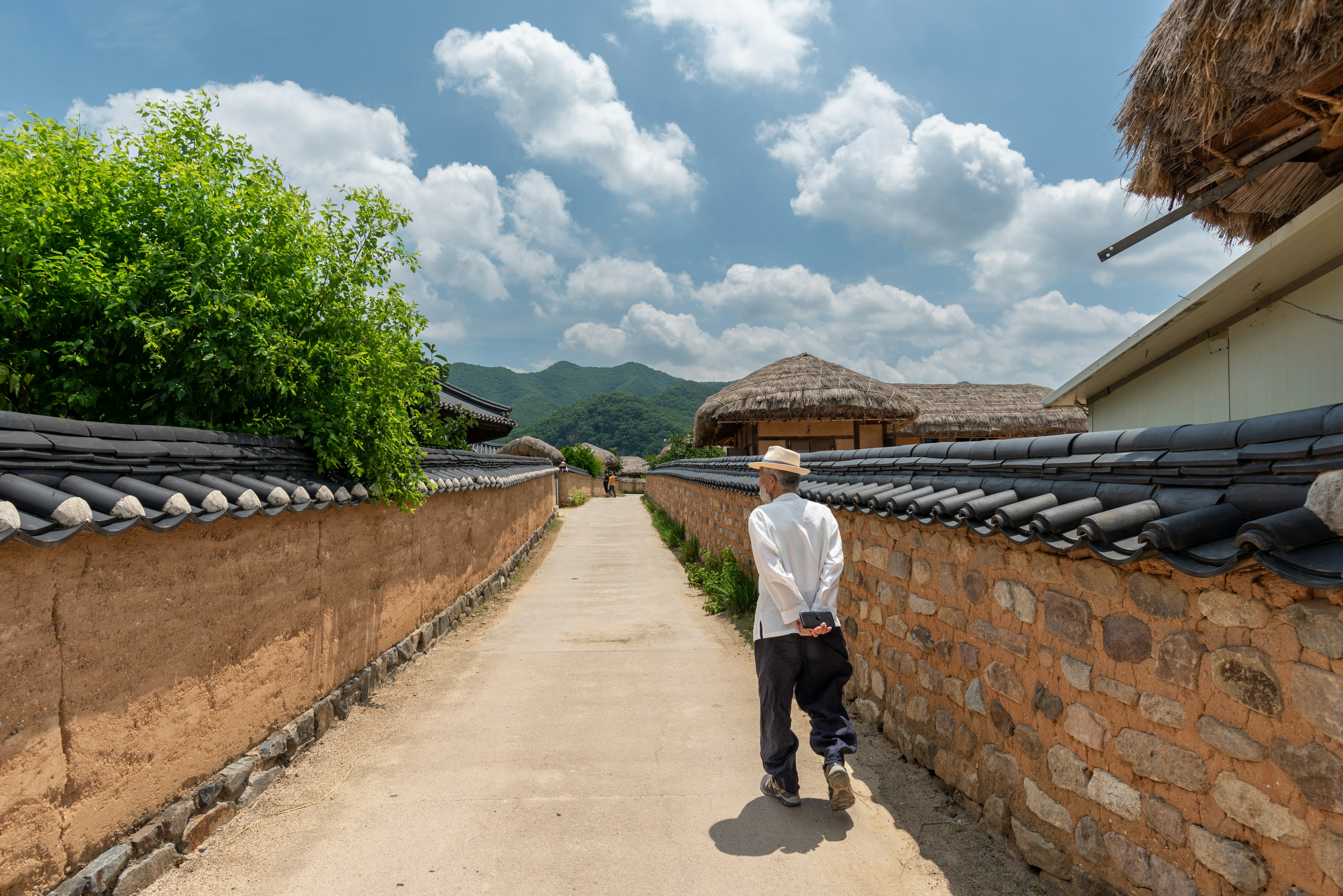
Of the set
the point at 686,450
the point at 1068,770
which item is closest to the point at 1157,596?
the point at 1068,770

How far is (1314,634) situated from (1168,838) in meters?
0.90

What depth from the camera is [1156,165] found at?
4.49m

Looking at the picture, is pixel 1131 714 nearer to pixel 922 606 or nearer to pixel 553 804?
pixel 922 606

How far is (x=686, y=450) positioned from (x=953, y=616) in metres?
21.1

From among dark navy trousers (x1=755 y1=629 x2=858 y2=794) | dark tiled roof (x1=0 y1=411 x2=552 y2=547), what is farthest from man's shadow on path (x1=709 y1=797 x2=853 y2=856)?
dark tiled roof (x1=0 y1=411 x2=552 y2=547)

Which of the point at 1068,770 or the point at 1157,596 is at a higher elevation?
the point at 1157,596

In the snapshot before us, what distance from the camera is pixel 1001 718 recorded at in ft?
10.1

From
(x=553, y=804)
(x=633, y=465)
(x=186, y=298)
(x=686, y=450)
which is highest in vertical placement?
(x=186, y=298)

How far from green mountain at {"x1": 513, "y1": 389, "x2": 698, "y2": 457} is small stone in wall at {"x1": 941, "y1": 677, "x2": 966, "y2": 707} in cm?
6569

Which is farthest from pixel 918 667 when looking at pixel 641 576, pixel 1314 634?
pixel 641 576

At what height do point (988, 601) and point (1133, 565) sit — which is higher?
point (1133, 565)

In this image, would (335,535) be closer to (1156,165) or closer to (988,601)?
(988,601)

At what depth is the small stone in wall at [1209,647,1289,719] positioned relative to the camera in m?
1.83

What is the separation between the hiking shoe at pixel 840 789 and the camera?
3289 mm
